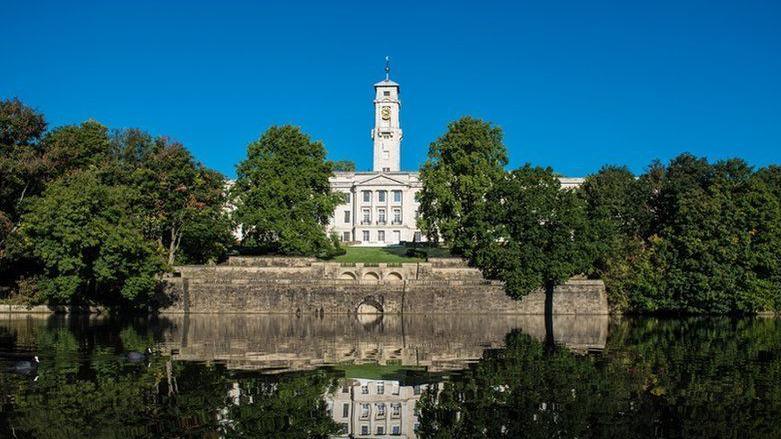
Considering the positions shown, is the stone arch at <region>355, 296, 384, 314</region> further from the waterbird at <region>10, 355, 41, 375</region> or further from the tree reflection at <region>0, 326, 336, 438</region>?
the waterbird at <region>10, 355, 41, 375</region>

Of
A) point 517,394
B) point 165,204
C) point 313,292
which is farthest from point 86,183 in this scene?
point 517,394

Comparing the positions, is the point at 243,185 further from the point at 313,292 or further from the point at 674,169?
the point at 674,169

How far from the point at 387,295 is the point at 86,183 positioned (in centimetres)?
1948

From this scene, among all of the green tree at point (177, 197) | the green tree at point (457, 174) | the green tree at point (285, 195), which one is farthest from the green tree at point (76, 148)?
the green tree at point (457, 174)

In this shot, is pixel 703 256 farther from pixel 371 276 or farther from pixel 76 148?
pixel 76 148

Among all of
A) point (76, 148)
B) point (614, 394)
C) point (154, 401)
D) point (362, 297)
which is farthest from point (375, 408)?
point (76, 148)

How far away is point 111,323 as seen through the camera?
144 ft

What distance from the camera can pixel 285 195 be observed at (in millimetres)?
61125

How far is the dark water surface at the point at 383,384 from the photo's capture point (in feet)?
57.4

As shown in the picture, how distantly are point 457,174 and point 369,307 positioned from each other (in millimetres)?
14684

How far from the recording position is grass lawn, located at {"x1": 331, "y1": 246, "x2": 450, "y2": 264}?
69419 mm

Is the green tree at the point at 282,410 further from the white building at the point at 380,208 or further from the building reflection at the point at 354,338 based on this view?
the white building at the point at 380,208

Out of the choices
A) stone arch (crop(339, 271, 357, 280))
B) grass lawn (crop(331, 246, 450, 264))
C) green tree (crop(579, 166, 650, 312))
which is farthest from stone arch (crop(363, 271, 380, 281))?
green tree (crop(579, 166, 650, 312))

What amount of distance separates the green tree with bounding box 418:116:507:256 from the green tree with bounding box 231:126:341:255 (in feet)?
24.8
